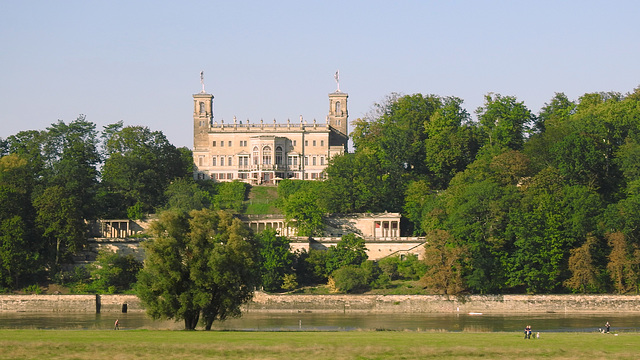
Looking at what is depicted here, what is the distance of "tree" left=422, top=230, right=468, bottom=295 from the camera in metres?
65.7

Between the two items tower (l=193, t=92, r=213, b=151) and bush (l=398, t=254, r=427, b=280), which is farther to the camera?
tower (l=193, t=92, r=213, b=151)

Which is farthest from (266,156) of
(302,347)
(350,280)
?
(302,347)

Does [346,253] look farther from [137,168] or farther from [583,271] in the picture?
[137,168]

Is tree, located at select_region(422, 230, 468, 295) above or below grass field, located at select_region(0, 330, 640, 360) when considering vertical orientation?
above

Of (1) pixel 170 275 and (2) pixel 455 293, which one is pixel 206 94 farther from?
(1) pixel 170 275

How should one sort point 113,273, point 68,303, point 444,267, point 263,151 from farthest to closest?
1. point 263,151
2. point 113,273
3. point 68,303
4. point 444,267

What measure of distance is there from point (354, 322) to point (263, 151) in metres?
44.9

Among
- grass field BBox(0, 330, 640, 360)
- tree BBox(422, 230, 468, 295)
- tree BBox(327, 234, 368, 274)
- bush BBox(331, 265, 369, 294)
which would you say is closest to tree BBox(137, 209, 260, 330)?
grass field BBox(0, 330, 640, 360)

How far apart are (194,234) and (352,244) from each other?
29460 mm

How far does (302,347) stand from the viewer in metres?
36.2

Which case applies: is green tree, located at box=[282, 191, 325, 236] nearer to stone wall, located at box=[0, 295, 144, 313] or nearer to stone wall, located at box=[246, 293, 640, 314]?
stone wall, located at box=[246, 293, 640, 314]

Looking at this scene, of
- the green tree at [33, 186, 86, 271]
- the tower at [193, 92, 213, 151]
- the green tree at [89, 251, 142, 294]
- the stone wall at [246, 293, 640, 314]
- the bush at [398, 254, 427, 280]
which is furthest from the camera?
the tower at [193, 92, 213, 151]

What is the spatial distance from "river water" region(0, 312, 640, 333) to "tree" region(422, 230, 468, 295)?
7.99ft

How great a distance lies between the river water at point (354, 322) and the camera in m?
53.7
